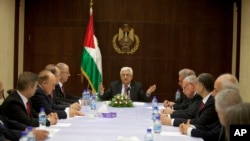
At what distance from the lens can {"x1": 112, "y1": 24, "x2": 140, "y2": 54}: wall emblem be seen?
31.9 feet

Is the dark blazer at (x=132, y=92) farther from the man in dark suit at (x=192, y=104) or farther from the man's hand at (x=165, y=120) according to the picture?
Answer: the man's hand at (x=165, y=120)

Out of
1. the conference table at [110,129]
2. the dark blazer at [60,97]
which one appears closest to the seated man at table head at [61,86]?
the dark blazer at [60,97]

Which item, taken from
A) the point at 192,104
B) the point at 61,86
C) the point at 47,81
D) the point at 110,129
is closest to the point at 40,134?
the point at 110,129

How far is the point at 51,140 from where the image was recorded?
379 centimetres

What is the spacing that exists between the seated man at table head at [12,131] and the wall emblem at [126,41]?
18.4ft

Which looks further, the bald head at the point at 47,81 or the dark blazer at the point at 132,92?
the dark blazer at the point at 132,92

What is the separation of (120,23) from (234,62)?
277 centimetres

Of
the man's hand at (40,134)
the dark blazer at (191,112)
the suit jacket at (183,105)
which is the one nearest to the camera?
the man's hand at (40,134)

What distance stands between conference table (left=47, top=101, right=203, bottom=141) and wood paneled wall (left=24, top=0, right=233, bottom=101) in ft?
13.2

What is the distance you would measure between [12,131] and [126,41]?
6019mm

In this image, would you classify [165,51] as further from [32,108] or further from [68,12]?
[32,108]

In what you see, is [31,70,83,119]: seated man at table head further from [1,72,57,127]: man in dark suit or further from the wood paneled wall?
the wood paneled wall

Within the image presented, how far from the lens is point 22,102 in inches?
175

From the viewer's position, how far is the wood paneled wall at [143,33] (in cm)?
966
